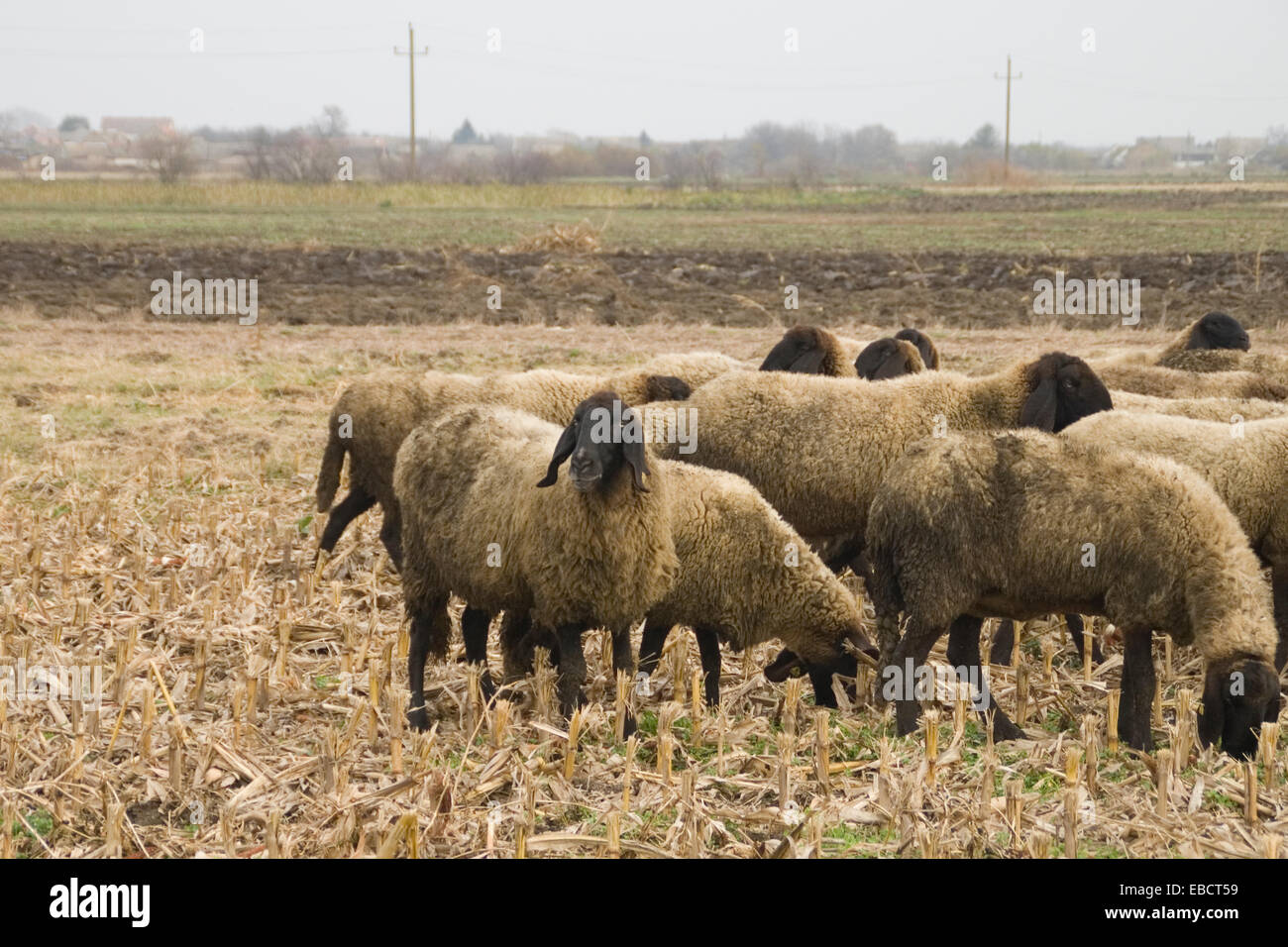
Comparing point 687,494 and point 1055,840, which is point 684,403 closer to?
point 687,494

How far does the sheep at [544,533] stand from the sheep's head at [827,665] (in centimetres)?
85

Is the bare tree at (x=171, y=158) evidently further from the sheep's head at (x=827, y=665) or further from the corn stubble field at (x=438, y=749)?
the sheep's head at (x=827, y=665)

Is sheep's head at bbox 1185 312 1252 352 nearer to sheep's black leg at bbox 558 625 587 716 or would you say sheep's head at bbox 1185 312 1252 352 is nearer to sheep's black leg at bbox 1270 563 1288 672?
sheep's black leg at bbox 1270 563 1288 672

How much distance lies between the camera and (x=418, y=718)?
7336 millimetres

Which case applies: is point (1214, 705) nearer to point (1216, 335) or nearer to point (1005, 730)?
point (1005, 730)

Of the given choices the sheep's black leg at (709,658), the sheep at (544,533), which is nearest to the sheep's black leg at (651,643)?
the sheep's black leg at (709,658)

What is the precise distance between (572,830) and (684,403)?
4.21 m

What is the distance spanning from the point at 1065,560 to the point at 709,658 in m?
1.99

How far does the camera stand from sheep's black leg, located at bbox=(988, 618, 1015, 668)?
27.5 ft

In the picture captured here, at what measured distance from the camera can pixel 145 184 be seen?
5756cm

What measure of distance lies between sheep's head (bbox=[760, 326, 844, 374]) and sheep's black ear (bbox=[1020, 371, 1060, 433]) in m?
2.18

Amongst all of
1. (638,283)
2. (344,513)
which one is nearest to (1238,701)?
(344,513)
